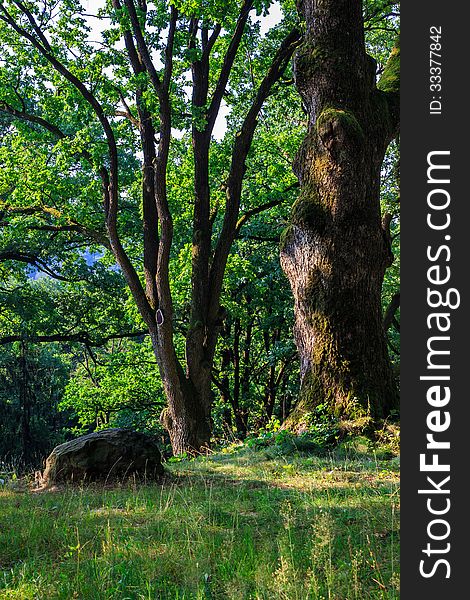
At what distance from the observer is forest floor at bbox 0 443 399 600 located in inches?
139

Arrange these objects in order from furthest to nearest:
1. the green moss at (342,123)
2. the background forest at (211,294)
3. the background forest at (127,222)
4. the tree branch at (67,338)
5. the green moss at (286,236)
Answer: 1. the tree branch at (67,338)
2. the background forest at (127,222)
3. the green moss at (286,236)
4. the green moss at (342,123)
5. the background forest at (211,294)

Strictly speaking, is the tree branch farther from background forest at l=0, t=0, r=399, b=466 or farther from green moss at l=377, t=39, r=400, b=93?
green moss at l=377, t=39, r=400, b=93

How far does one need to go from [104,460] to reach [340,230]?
4219mm

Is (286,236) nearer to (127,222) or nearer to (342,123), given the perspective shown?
(342,123)

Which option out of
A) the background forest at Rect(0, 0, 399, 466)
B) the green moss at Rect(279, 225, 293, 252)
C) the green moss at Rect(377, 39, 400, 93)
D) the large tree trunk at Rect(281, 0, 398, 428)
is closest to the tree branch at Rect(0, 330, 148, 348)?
the background forest at Rect(0, 0, 399, 466)

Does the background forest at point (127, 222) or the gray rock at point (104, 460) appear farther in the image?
the background forest at point (127, 222)

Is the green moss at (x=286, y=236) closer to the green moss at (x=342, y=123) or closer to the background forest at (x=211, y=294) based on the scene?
the background forest at (x=211, y=294)

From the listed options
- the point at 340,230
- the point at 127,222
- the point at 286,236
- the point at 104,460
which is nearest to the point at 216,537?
the point at 104,460

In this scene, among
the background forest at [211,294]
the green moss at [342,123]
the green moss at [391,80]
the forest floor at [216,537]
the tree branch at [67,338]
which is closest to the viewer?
the forest floor at [216,537]

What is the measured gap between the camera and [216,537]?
14.5ft

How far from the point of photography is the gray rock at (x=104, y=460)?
7.26 metres

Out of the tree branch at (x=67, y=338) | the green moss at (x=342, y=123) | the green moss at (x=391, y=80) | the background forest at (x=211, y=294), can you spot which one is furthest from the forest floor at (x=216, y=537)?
the tree branch at (x=67, y=338)

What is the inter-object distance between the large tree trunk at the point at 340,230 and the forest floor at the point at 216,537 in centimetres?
153

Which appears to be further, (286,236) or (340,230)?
(286,236)
